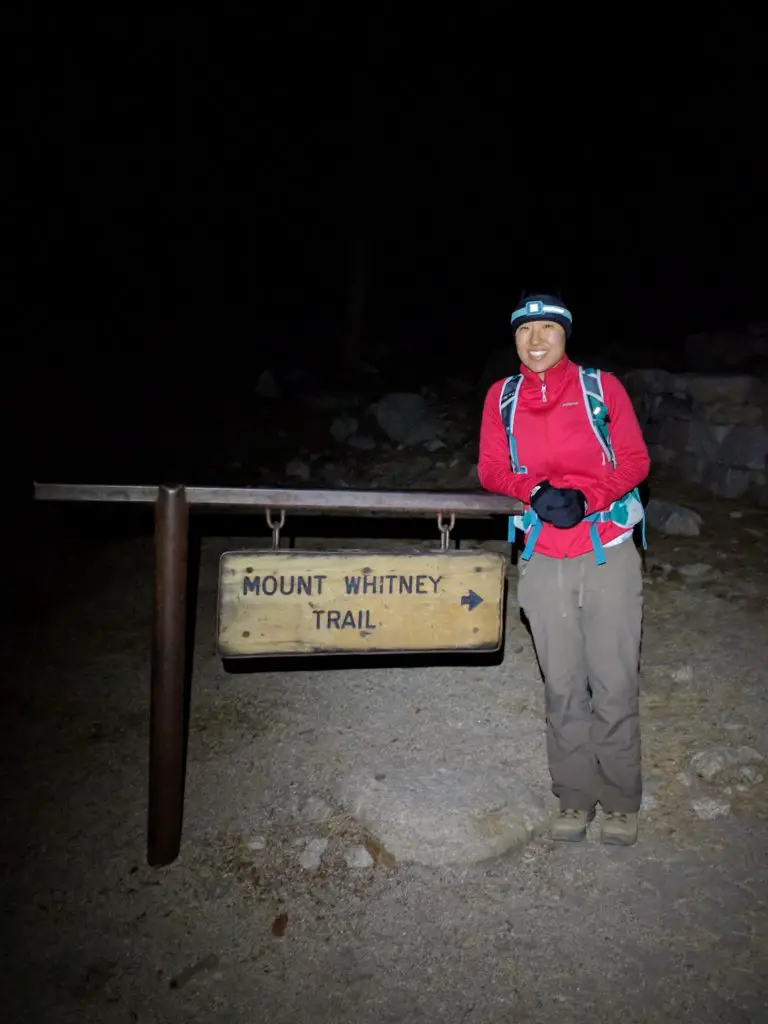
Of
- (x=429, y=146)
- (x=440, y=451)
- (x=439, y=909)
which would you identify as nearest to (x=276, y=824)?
(x=439, y=909)

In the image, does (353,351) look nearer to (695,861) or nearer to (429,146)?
(429,146)

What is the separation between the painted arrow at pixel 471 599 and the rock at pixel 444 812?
3.17 ft

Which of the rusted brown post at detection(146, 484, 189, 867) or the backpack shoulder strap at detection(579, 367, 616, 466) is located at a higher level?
the backpack shoulder strap at detection(579, 367, 616, 466)

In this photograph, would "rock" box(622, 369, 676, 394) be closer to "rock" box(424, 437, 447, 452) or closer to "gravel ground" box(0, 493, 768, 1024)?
"rock" box(424, 437, 447, 452)

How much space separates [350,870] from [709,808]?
1559 millimetres

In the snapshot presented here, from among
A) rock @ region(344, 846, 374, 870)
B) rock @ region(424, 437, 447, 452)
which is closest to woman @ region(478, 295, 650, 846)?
rock @ region(344, 846, 374, 870)

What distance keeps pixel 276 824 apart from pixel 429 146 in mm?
13483

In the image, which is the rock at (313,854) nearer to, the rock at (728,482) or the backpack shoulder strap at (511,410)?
the backpack shoulder strap at (511,410)

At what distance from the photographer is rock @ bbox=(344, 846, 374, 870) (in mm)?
3207

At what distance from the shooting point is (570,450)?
2.96 metres

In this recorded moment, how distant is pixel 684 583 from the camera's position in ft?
19.1

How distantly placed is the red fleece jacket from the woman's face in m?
0.03

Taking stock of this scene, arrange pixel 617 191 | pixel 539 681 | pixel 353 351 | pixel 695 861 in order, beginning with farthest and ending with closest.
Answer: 1. pixel 617 191
2. pixel 353 351
3. pixel 539 681
4. pixel 695 861

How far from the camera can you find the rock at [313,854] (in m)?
3.21
